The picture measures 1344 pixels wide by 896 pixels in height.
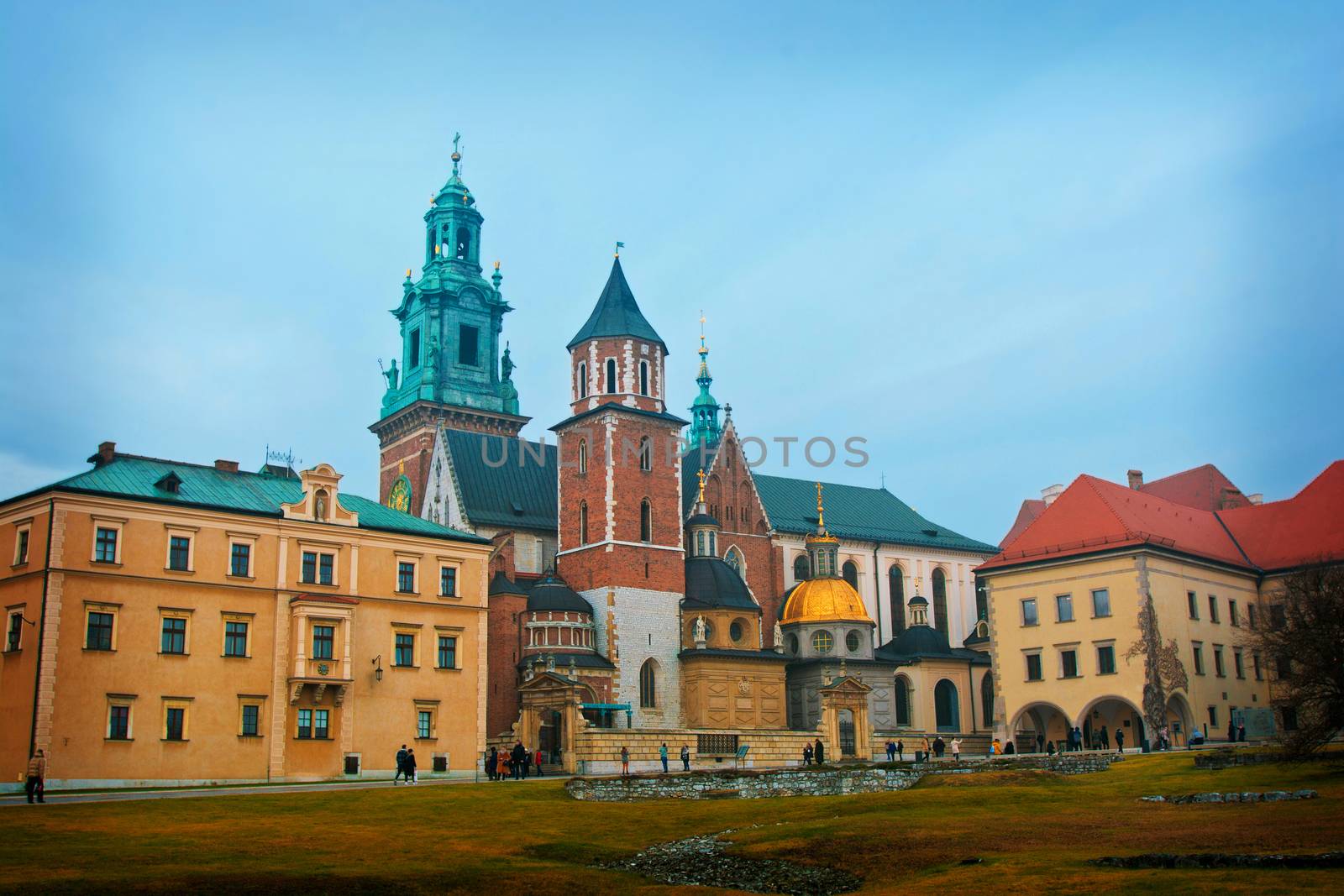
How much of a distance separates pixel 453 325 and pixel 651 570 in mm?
26509

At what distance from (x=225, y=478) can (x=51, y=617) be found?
8.74 m

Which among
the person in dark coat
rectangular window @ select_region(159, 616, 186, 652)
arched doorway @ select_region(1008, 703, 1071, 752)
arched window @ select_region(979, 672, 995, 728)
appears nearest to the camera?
rectangular window @ select_region(159, 616, 186, 652)

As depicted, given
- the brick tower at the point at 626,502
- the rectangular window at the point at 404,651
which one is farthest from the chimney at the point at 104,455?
the brick tower at the point at 626,502

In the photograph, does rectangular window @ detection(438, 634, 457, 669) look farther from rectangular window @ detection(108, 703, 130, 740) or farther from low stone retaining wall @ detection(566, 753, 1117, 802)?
low stone retaining wall @ detection(566, 753, 1117, 802)

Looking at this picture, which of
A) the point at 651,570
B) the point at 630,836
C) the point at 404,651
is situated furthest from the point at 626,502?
the point at 630,836

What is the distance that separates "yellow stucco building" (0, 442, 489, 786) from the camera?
42.5 m

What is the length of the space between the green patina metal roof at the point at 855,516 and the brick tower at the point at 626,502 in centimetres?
1111

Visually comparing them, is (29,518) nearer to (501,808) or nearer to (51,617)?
(51,617)

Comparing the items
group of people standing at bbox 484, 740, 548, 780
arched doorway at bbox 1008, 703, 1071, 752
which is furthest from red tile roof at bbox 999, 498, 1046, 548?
group of people standing at bbox 484, 740, 548, 780

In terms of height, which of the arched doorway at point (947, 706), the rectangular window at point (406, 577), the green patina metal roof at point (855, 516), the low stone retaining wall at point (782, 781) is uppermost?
the green patina metal roof at point (855, 516)

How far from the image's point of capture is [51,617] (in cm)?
4216

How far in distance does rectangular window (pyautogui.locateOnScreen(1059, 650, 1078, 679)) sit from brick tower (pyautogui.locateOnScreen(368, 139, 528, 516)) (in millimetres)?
36251

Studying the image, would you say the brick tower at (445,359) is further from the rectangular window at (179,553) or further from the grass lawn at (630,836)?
the grass lawn at (630,836)

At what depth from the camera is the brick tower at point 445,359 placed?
80.4 meters
